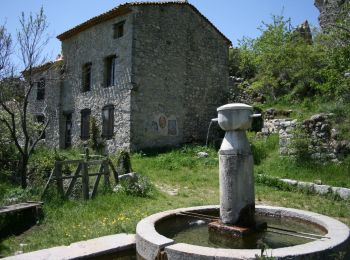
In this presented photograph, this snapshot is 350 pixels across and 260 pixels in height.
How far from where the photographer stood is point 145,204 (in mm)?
7750

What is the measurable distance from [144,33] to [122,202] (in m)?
9.99

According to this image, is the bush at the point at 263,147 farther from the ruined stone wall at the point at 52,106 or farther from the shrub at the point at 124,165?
the ruined stone wall at the point at 52,106

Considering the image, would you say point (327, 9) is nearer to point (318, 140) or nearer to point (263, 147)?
point (263, 147)

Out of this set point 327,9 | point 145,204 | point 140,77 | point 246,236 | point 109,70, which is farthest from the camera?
point 327,9

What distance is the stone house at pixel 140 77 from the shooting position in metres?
15.7

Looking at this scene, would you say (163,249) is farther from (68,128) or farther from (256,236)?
(68,128)

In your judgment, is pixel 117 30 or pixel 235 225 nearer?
pixel 235 225

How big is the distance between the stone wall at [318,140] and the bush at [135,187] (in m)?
4.92

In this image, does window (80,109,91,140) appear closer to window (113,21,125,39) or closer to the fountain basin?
window (113,21,125,39)

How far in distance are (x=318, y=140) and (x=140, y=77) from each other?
793cm

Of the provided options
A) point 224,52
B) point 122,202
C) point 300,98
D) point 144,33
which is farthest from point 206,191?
point 224,52

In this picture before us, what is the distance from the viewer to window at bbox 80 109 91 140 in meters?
17.9


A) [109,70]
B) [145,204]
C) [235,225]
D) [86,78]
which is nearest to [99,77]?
[109,70]

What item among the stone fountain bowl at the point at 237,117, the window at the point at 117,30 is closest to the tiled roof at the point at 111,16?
the window at the point at 117,30
